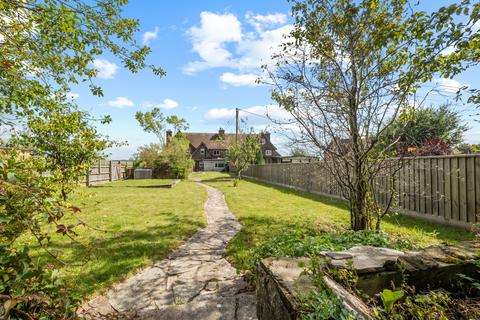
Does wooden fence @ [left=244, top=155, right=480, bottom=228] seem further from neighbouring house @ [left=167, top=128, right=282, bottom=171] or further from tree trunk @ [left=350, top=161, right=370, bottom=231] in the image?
neighbouring house @ [left=167, top=128, right=282, bottom=171]

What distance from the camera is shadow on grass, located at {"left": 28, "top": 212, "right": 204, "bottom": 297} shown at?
10.7 feet

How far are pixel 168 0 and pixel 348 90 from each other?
4.36m

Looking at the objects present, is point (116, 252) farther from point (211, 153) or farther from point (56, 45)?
point (211, 153)

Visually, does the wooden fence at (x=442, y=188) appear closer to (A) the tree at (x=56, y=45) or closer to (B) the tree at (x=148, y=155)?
(A) the tree at (x=56, y=45)

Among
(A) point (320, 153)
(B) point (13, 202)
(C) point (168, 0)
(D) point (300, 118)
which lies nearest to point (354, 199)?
(A) point (320, 153)

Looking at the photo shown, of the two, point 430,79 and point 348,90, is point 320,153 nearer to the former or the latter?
point 348,90

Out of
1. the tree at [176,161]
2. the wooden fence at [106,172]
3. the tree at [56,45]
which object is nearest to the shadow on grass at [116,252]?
the tree at [56,45]

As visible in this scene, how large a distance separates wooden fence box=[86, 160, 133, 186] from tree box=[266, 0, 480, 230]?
578 inches

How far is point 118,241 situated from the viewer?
191 inches

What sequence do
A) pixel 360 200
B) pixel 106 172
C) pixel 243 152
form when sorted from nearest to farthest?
1. pixel 360 200
2. pixel 243 152
3. pixel 106 172

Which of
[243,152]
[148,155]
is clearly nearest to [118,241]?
[243,152]

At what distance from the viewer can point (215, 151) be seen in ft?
166

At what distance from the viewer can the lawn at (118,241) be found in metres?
3.29

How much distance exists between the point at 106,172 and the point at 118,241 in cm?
1824
